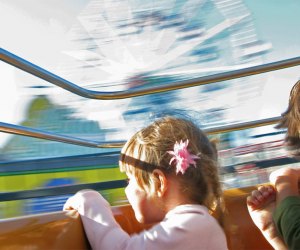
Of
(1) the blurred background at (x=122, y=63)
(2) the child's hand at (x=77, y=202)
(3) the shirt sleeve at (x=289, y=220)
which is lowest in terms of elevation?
(1) the blurred background at (x=122, y=63)

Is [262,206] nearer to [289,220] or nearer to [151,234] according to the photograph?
[289,220]

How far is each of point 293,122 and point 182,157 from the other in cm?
27

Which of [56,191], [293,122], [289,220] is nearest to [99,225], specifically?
[289,220]

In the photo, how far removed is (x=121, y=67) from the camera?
4.00 meters

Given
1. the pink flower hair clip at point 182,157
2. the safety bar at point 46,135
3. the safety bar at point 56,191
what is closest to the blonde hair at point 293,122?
the pink flower hair clip at point 182,157

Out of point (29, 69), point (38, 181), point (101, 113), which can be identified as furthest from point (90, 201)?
point (101, 113)

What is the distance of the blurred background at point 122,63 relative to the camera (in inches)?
117

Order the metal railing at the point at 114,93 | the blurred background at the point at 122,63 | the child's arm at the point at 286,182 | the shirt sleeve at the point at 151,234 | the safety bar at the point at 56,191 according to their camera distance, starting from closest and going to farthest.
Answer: the shirt sleeve at the point at 151,234 < the child's arm at the point at 286,182 < the metal railing at the point at 114,93 < the safety bar at the point at 56,191 < the blurred background at the point at 122,63

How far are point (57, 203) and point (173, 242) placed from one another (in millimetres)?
1469

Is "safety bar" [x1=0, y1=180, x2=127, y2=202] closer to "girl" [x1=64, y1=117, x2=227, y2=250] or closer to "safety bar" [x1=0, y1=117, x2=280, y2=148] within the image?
"safety bar" [x1=0, y1=117, x2=280, y2=148]

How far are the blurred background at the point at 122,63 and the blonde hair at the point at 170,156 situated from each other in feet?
5.98

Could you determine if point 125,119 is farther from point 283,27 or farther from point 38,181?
point 283,27

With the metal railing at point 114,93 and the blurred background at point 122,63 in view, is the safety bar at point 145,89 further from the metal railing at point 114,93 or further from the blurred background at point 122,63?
the blurred background at point 122,63

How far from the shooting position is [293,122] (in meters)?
0.89
